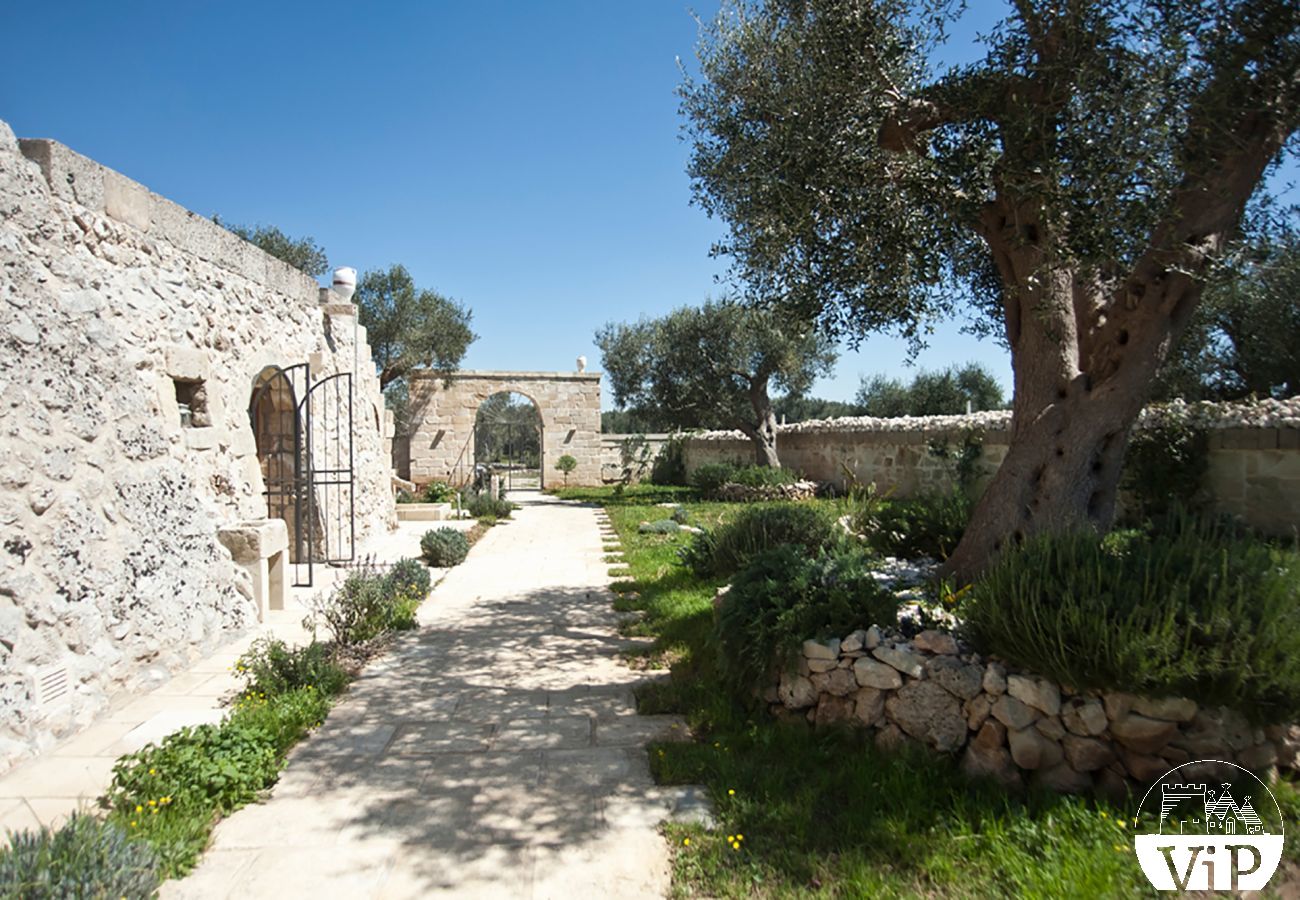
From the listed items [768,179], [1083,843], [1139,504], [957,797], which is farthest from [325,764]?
[1139,504]

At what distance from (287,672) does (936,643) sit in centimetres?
394

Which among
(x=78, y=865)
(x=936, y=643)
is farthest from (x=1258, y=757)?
(x=78, y=865)

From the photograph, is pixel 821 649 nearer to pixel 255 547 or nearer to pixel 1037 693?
pixel 1037 693

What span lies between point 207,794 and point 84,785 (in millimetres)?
649

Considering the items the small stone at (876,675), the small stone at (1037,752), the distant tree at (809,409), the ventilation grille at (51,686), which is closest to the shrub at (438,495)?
the ventilation grille at (51,686)

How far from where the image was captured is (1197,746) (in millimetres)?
3080

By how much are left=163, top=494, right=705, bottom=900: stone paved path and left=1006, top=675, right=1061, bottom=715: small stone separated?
5.12 ft

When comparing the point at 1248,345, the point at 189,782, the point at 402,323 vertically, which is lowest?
the point at 189,782

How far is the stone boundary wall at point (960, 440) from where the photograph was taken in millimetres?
7227

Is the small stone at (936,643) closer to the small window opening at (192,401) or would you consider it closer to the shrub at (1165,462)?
the shrub at (1165,462)

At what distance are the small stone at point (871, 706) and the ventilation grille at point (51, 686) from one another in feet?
13.9

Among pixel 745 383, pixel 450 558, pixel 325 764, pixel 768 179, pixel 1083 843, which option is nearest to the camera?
pixel 1083 843

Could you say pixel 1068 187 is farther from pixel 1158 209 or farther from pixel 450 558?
pixel 450 558

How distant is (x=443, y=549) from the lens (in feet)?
31.1
